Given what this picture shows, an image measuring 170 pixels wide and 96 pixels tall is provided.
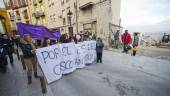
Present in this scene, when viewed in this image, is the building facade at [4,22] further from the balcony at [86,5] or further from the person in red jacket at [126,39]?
the person in red jacket at [126,39]

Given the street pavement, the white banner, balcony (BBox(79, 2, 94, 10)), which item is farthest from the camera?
balcony (BBox(79, 2, 94, 10))

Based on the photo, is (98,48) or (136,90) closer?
(136,90)

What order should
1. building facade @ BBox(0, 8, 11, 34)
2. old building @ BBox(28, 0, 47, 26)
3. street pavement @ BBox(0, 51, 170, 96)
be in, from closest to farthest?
street pavement @ BBox(0, 51, 170, 96)
building facade @ BBox(0, 8, 11, 34)
old building @ BBox(28, 0, 47, 26)

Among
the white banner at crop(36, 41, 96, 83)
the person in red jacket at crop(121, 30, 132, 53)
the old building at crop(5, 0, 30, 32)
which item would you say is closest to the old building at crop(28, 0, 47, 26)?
the old building at crop(5, 0, 30, 32)

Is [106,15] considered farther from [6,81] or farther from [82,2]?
[6,81]

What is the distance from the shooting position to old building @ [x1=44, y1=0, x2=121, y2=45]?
12836 millimetres

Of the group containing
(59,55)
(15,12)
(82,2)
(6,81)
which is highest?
(15,12)

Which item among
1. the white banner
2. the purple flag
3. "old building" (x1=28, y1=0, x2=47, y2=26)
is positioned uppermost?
"old building" (x1=28, y1=0, x2=47, y2=26)

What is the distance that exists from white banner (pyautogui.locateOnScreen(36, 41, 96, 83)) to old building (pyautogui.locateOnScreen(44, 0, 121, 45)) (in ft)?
20.5

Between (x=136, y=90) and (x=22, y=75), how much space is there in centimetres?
489

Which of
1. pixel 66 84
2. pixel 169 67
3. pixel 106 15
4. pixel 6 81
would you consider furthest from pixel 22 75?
pixel 106 15

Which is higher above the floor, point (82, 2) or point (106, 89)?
point (82, 2)

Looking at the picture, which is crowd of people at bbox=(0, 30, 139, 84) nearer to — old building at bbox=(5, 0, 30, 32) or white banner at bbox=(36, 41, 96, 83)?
white banner at bbox=(36, 41, 96, 83)

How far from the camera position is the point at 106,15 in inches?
508
